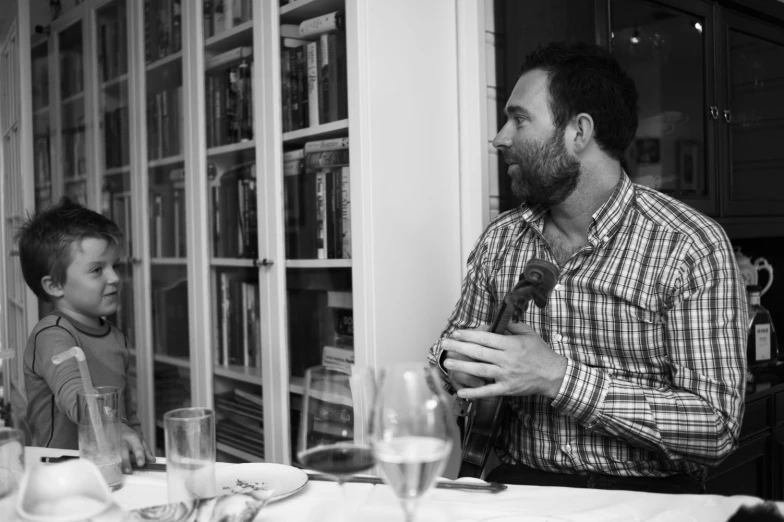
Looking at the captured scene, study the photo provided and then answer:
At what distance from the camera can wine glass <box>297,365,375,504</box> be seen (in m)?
0.76

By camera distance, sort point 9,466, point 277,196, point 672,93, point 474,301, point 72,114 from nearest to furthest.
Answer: point 9,466, point 474,301, point 277,196, point 672,93, point 72,114

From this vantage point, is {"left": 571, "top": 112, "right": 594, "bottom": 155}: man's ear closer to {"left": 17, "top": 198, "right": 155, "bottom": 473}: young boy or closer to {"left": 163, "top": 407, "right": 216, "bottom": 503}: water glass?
{"left": 163, "top": 407, "right": 216, "bottom": 503}: water glass

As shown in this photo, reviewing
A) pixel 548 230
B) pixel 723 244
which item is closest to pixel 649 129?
pixel 548 230

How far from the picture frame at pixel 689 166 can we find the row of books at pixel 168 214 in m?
1.65

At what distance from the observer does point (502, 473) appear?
60.5 inches

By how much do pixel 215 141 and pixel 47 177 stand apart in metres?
1.21

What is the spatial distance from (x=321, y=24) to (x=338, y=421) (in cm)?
142

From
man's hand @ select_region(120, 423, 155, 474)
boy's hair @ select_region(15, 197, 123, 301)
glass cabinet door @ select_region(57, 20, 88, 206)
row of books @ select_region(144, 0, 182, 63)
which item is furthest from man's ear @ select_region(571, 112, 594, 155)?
glass cabinet door @ select_region(57, 20, 88, 206)

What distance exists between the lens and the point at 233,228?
221 cm

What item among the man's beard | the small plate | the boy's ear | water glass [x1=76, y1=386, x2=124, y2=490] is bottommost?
the small plate

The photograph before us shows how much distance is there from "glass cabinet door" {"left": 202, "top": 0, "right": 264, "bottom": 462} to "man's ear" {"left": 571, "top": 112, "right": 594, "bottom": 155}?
981 mm

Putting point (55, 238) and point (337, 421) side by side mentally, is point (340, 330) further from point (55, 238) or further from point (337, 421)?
point (337, 421)

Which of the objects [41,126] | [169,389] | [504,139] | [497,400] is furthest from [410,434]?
[41,126]

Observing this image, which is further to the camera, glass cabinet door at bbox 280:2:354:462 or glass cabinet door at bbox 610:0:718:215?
glass cabinet door at bbox 610:0:718:215
